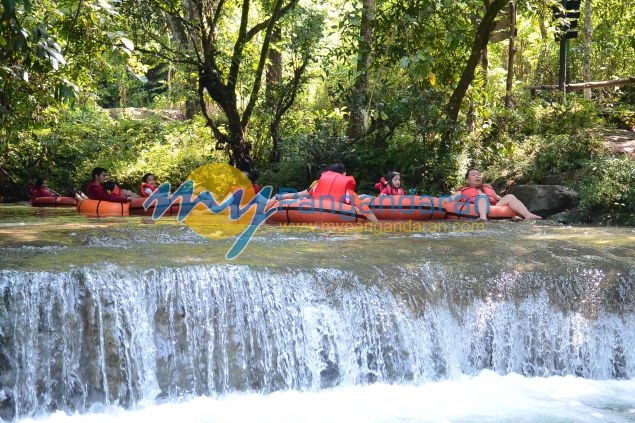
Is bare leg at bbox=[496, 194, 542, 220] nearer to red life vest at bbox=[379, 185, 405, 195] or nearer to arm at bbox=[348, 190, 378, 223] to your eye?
red life vest at bbox=[379, 185, 405, 195]

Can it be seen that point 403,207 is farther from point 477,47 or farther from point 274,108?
point 274,108

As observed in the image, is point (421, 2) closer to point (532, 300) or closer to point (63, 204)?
point (532, 300)

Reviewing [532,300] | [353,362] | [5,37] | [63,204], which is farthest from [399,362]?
[63,204]

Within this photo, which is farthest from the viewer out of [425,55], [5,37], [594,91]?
[594,91]

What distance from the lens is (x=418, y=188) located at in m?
14.3

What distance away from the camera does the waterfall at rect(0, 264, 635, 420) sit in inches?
227

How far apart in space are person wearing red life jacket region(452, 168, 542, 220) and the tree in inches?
194

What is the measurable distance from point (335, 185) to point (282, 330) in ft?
14.7

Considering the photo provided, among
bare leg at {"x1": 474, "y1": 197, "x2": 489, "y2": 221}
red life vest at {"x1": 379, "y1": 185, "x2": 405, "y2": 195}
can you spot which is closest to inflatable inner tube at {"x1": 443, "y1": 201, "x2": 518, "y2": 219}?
bare leg at {"x1": 474, "y1": 197, "x2": 489, "y2": 221}

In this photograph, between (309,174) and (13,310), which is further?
(309,174)

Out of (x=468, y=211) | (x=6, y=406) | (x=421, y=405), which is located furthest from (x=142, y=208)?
(x=421, y=405)

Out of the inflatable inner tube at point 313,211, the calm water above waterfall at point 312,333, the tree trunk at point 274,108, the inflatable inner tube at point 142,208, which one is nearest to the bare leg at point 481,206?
the inflatable inner tube at point 313,211

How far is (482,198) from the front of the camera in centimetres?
1143

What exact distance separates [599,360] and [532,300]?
78 cm
